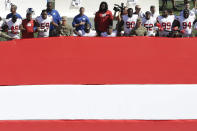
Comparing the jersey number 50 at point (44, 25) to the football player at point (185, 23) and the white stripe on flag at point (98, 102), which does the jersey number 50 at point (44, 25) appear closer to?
the football player at point (185, 23)

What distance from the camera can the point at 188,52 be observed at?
12.4 feet

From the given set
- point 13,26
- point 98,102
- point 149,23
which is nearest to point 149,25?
point 149,23

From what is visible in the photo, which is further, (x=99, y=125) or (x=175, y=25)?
(x=175, y=25)

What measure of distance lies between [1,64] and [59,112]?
69cm

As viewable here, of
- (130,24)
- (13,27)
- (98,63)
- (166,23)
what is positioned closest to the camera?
(98,63)

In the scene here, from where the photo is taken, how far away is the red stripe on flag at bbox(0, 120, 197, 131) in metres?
3.16

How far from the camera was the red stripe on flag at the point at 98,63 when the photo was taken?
3316mm

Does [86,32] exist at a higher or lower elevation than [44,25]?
lower

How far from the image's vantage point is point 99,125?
3.18m

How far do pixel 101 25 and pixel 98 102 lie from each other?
640 centimetres

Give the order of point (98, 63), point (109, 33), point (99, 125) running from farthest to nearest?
1. point (109, 33)
2. point (98, 63)
3. point (99, 125)

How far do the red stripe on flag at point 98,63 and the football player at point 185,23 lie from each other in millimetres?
5872

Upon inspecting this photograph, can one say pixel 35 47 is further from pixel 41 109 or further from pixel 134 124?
pixel 134 124

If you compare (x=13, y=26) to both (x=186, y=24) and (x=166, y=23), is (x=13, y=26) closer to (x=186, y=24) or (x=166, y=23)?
(x=166, y=23)
